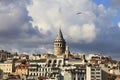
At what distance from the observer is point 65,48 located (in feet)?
440

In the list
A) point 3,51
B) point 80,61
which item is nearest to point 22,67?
point 80,61

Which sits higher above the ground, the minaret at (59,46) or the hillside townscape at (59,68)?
the minaret at (59,46)

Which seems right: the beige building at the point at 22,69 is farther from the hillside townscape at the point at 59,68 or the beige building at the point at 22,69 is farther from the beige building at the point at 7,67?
the beige building at the point at 7,67

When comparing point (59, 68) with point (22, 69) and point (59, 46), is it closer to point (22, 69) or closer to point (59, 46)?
point (22, 69)

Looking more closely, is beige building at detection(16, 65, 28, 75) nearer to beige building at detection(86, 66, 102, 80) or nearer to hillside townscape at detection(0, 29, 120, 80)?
hillside townscape at detection(0, 29, 120, 80)

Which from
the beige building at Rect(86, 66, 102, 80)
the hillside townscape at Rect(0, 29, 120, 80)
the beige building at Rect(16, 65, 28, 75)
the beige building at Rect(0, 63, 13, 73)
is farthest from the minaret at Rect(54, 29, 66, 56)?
the beige building at Rect(86, 66, 102, 80)

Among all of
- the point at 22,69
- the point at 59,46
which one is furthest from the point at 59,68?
the point at 59,46

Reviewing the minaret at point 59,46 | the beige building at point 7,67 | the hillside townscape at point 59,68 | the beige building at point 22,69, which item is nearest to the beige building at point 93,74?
the hillside townscape at point 59,68

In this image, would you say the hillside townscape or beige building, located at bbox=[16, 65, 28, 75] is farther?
beige building, located at bbox=[16, 65, 28, 75]

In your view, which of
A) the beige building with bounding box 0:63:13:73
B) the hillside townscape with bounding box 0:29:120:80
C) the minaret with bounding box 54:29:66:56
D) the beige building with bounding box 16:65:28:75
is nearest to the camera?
the hillside townscape with bounding box 0:29:120:80

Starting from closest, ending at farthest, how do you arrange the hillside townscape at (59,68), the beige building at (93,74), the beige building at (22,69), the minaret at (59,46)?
the beige building at (93,74) → the hillside townscape at (59,68) → the beige building at (22,69) → the minaret at (59,46)

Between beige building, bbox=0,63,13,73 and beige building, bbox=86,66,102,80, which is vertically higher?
beige building, bbox=0,63,13,73

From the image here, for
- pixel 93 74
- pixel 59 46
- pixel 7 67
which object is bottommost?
pixel 93 74

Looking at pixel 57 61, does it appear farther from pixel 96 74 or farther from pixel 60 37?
pixel 96 74
